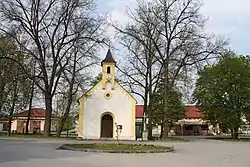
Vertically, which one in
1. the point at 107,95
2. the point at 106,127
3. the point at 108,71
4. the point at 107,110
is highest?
the point at 108,71

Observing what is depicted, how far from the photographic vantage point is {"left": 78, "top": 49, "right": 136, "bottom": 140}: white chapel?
151 feet

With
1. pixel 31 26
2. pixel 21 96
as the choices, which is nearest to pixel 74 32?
pixel 31 26

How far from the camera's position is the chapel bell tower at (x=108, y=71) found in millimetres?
47375

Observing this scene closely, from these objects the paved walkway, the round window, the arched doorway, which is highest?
the round window

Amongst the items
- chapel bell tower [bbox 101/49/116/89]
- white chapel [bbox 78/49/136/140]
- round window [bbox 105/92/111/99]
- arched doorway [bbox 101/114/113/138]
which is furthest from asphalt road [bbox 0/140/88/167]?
chapel bell tower [bbox 101/49/116/89]

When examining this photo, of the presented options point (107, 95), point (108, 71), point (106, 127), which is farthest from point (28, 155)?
point (108, 71)

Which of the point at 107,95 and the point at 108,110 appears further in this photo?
the point at 107,95

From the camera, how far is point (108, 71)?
157 ft

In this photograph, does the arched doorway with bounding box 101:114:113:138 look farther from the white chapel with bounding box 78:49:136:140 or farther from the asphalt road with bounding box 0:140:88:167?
the asphalt road with bounding box 0:140:88:167

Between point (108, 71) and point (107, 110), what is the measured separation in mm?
4657

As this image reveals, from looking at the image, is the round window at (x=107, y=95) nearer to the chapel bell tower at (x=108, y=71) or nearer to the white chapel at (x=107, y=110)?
the white chapel at (x=107, y=110)

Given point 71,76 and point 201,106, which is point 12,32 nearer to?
point 71,76

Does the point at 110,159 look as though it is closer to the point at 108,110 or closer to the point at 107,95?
the point at 108,110

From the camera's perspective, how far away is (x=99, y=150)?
2186cm
